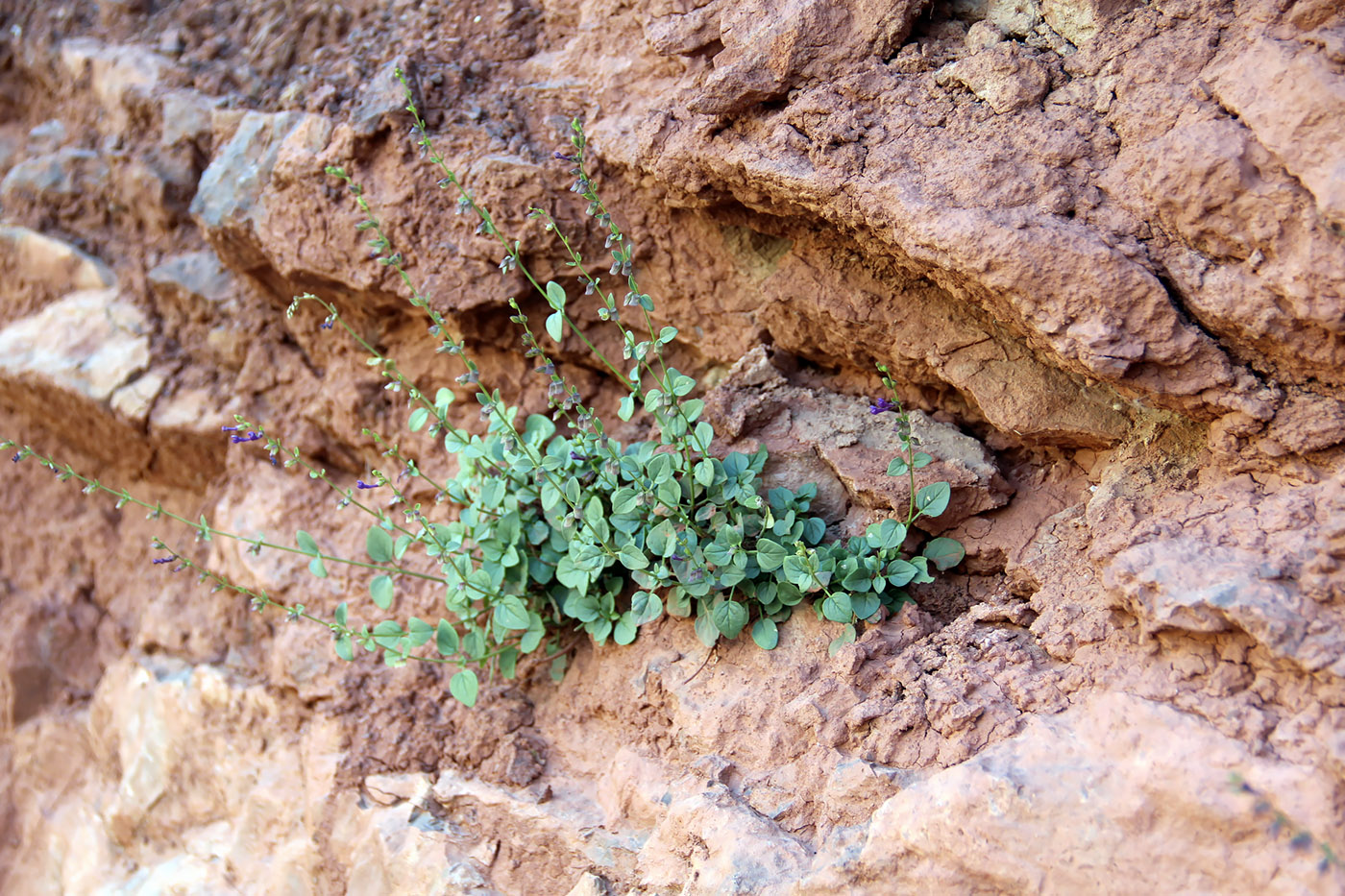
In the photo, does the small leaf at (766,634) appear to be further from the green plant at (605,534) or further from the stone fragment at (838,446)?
the stone fragment at (838,446)

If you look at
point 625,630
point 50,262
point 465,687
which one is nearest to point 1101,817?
point 625,630

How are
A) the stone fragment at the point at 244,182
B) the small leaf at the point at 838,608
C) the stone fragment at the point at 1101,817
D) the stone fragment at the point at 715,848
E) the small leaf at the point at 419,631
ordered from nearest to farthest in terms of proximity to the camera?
the stone fragment at the point at 1101,817 < the stone fragment at the point at 715,848 < the small leaf at the point at 838,608 < the small leaf at the point at 419,631 < the stone fragment at the point at 244,182

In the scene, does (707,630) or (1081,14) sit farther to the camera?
(707,630)

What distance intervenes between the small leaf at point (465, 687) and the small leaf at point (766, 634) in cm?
85

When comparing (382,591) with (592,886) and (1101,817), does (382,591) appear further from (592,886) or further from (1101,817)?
(1101,817)

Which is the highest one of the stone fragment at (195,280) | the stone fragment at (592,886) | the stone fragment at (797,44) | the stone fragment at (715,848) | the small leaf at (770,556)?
the stone fragment at (797,44)

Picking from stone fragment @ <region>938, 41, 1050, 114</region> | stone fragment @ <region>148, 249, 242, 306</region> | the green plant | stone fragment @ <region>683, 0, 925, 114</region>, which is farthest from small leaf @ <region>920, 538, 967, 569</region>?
stone fragment @ <region>148, 249, 242, 306</region>

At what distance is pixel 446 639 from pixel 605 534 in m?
0.63

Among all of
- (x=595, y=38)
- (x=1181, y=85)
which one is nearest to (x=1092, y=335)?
(x=1181, y=85)

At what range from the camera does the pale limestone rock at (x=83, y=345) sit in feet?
12.8

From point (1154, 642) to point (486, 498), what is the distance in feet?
→ 5.85

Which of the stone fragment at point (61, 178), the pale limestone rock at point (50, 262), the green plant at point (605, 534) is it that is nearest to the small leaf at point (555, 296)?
the green plant at point (605, 534)

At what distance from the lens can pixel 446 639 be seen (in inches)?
110

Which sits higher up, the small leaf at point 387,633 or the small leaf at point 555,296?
the small leaf at point 555,296
